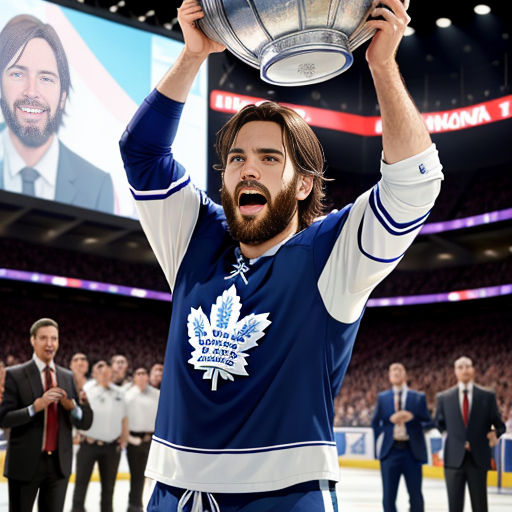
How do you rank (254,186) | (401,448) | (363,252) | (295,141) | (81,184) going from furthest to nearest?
(81,184) → (401,448) → (295,141) → (254,186) → (363,252)

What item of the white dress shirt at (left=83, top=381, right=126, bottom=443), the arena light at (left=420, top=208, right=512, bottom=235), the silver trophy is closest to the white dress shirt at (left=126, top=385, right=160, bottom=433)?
the white dress shirt at (left=83, top=381, right=126, bottom=443)

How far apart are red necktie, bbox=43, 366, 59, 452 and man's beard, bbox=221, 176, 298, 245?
4.31 m

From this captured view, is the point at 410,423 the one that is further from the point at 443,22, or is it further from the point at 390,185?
the point at 443,22

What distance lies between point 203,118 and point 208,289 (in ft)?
40.1

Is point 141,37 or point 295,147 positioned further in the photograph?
point 141,37

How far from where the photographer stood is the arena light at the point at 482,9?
1773cm

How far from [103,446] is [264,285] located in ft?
21.8

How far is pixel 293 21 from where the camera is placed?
1.65 meters

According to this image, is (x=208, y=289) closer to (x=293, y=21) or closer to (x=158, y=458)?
(x=158, y=458)

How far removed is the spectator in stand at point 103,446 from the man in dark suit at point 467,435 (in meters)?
3.29

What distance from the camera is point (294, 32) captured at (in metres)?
1.66

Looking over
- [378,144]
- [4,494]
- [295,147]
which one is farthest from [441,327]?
[295,147]

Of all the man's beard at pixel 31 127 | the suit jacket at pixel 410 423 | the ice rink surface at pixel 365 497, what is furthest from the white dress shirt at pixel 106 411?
the man's beard at pixel 31 127

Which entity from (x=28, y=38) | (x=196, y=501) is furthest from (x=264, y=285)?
(x=28, y=38)
